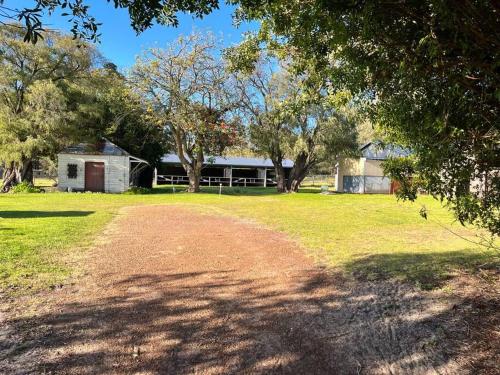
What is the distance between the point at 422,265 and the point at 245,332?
4.01 meters

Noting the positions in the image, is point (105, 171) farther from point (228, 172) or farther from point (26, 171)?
point (228, 172)

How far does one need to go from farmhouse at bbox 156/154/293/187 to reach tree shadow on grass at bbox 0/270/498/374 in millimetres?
43426

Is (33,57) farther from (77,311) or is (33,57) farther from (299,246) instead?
(77,311)

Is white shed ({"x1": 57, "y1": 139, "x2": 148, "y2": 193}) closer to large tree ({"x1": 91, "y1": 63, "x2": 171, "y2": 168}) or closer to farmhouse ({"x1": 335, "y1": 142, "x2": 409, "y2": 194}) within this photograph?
large tree ({"x1": 91, "y1": 63, "x2": 171, "y2": 168})

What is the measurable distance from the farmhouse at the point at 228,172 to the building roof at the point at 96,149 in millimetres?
15577

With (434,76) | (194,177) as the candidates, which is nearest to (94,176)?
(194,177)

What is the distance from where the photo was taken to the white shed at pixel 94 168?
103 feet

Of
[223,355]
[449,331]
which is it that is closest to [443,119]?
[449,331]

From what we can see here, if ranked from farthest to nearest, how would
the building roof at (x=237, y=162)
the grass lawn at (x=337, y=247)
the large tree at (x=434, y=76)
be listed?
the building roof at (x=237, y=162)
the grass lawn at (x=337, y=247)
the large tree at (x=434, y=76)

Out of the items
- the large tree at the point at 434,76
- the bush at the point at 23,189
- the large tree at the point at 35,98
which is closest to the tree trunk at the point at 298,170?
the large tree at the point at 35,98

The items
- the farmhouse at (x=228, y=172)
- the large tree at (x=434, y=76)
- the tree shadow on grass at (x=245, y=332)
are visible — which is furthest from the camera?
the farmhouse at (x=228, y=172)

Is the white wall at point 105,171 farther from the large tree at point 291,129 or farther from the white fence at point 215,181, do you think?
the white fence at point 215,181

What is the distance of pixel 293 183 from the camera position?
3622cm

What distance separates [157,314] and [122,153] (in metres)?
28.9
